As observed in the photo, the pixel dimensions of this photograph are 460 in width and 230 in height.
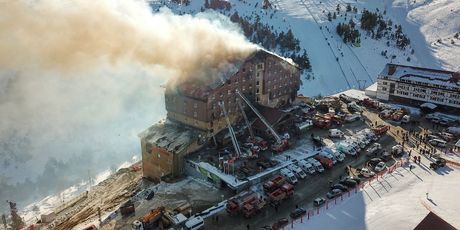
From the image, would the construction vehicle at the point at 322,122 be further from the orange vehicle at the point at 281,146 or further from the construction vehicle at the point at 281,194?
the construction vehicle at the point at 281,194

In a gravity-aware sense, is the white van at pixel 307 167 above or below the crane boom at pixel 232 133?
below

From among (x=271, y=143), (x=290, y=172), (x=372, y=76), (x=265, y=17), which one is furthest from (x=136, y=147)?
(x=265, y=17)

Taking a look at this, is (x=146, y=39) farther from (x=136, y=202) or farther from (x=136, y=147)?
(x=136, y=147)

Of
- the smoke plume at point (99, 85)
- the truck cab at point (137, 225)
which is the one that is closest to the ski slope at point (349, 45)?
the smoke plume at point (99, 85)

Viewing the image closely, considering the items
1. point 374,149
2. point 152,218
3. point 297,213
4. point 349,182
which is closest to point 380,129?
point 374,149

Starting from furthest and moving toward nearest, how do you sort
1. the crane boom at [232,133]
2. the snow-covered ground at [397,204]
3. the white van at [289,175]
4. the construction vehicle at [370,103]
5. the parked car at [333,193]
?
the construction vehicle at [370,103]
the crane boom at [232,133]
the white van at [289,175]
the parked car at [333,193]
the snow-covered ground at [397,204]
